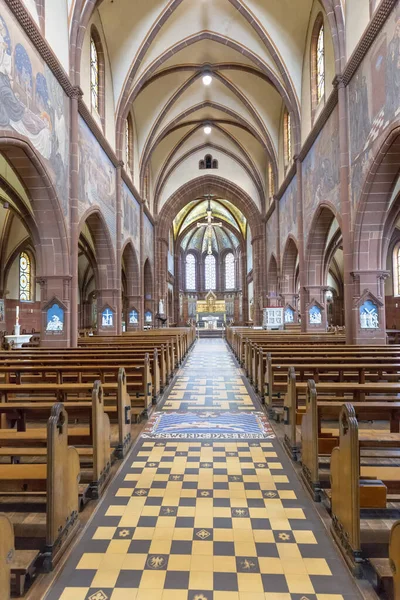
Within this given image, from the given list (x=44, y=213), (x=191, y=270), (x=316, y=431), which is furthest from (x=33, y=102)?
(x=191, y=270)

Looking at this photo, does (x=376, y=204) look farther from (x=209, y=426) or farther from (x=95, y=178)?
(x=95, y=178)

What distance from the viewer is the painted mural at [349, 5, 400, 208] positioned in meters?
8.71

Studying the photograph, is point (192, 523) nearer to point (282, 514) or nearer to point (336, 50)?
point (282, 514)

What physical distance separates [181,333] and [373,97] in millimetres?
10031

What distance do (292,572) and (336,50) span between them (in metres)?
13.3

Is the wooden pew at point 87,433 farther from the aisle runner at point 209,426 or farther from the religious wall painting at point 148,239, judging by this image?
the religious wall painting at point 148,239

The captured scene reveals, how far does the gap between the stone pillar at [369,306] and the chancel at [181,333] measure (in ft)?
0.24

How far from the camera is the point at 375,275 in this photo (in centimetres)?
1134

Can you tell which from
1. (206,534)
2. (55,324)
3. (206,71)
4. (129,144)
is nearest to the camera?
(206,534)

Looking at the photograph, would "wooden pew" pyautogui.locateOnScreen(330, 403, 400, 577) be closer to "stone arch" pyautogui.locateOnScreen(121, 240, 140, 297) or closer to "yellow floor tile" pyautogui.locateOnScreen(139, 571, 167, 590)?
"yellow floor tile" pyautogui.locateOnScreen(139, 571, 167, 590)

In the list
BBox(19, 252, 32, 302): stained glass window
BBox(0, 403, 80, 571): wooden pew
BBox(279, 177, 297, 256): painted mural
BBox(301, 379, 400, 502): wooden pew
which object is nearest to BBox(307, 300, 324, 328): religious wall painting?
BBox(279, 177, 297, 256): painted mural

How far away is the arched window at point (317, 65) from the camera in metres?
14.7

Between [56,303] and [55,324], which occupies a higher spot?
[56,303]

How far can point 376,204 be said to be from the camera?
10.8 m
